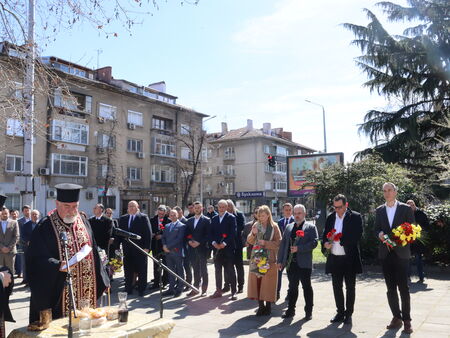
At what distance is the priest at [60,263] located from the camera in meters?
4.20

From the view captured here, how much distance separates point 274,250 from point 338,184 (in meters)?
6.28

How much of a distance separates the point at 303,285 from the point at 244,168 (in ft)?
183

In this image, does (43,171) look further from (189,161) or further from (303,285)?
(303,285)

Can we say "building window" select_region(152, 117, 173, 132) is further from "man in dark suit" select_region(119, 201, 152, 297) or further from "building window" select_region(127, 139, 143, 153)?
"man in dark suit" select_region(119, 201, 152, 297)

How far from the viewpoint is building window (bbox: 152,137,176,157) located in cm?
4466

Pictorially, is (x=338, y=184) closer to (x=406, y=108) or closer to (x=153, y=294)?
(x=153, y=294)

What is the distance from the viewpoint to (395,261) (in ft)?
20.7

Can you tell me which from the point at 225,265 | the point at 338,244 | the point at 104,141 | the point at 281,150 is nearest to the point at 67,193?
the point at 338,244

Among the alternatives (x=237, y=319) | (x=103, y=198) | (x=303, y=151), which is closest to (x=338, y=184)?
(x=237, y=319)

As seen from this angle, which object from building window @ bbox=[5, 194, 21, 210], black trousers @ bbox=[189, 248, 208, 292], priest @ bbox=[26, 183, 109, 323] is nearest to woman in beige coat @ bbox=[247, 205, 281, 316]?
black trousers @ bbox=[189, 248, 208, 292]

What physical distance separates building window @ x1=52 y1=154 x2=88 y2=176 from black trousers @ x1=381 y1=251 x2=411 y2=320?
107ft

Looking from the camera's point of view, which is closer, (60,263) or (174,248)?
(60,263)

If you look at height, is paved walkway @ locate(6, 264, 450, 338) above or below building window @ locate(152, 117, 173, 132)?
below

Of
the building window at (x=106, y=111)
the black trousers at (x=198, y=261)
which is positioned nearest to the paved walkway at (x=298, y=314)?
the black trousers at (x=198, y=261)
